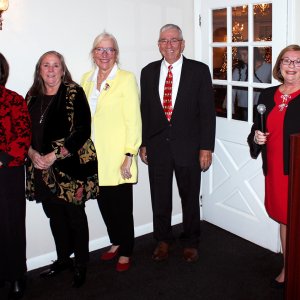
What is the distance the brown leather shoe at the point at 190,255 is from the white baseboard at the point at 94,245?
0.63 m

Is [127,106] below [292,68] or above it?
below

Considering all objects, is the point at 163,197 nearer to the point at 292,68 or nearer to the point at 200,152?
the point at 200,152

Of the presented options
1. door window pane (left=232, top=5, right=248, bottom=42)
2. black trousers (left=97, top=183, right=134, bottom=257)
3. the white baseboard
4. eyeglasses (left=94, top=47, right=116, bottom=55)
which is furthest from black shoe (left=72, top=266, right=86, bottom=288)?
door window pane (left=232, top=5, right=248, bottom=42)

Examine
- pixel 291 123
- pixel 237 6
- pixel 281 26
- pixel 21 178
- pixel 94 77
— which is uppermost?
pixel 237 6

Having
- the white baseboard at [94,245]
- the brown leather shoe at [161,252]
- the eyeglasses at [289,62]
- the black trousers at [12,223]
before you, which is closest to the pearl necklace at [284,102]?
the eyeglasses at [289,62]

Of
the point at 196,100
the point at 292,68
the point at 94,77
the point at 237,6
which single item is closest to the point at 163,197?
the point at 196,100

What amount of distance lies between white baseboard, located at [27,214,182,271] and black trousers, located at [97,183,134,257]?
0.44m

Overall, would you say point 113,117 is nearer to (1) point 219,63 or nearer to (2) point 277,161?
(2) point 277,161

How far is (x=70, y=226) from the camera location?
293 centimetres

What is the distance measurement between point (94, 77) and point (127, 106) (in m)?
0.35

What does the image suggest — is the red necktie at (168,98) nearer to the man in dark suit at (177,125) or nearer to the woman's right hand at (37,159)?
the man in dark suit at (177,125)

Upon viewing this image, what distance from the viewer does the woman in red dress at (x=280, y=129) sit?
245 cm

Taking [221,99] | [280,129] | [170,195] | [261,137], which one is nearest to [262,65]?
[221,99]

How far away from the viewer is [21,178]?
2.69 m
